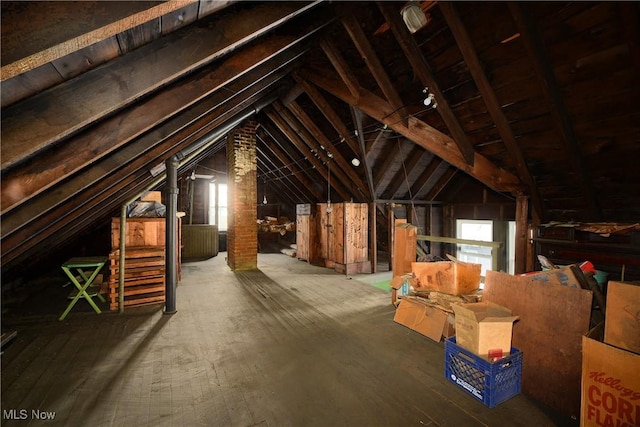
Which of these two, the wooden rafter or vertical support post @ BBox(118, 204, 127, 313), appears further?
the wooden rafter

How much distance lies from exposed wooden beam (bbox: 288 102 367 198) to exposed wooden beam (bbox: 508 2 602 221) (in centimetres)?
371

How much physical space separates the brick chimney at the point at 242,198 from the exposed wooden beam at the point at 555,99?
5.79 m

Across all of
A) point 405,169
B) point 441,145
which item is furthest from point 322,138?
point 441,145

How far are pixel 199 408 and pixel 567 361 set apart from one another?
9.64 ft

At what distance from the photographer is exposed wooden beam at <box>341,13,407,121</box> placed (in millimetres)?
3092

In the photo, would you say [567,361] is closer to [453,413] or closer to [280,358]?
[453,413]

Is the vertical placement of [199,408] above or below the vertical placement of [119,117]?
below

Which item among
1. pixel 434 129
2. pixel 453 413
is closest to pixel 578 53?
pixel 434 129

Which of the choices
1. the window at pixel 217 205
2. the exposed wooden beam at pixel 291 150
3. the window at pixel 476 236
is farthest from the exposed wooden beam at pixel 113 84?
the window at pixel 217 205

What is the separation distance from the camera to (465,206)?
6988 millimetres

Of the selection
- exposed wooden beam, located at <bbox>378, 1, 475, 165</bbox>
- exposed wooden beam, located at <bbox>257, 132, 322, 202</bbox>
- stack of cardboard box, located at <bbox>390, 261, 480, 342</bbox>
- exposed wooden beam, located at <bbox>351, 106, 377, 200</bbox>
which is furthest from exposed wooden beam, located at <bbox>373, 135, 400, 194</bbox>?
stack of cardboard box, located at <bbox>390, 261, 480, 342</bbox>

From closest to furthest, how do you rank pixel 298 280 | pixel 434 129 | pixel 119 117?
pixel 119 117
pixel 434 129
pixel 298 280

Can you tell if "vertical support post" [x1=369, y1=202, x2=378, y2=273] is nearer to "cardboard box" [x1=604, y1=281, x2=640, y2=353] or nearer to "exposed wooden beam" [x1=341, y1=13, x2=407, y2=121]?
"exposed wooden beam" [x1=341, y1=13, x2=407, y2=121]

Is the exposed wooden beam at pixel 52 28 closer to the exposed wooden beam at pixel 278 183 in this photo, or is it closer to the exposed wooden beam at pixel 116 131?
the exposed wooden beam at pixel 116 131
